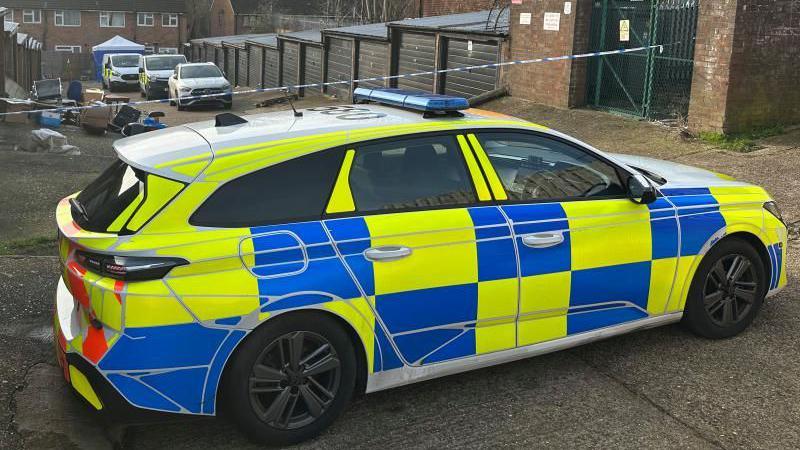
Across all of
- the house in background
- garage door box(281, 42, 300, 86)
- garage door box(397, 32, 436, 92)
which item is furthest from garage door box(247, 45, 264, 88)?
the house in background

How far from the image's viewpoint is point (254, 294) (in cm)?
340

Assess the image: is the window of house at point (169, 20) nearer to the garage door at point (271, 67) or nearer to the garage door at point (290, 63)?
the garage door at point (271, 67)

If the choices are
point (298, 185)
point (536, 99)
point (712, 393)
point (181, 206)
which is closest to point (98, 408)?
point (181, 206)

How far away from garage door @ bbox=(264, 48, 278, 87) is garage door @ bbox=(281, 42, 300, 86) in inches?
55.2

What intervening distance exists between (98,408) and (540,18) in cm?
1348

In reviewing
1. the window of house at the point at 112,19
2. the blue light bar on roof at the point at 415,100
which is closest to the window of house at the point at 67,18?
the window of house at the point at 112,19

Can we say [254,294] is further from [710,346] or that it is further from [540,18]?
[540,18]

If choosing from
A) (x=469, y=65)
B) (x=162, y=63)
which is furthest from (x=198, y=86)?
(x=469, y=65)

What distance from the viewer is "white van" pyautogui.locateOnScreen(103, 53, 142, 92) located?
129 feet

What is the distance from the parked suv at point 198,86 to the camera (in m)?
27.4

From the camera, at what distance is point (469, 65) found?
61.0 ft

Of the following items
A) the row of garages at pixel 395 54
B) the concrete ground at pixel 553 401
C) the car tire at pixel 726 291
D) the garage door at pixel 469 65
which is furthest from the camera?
the row of garages at pixel 395 54

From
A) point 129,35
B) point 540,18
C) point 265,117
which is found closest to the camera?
point 265,117

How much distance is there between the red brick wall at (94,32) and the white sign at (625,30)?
6280 centimetres
